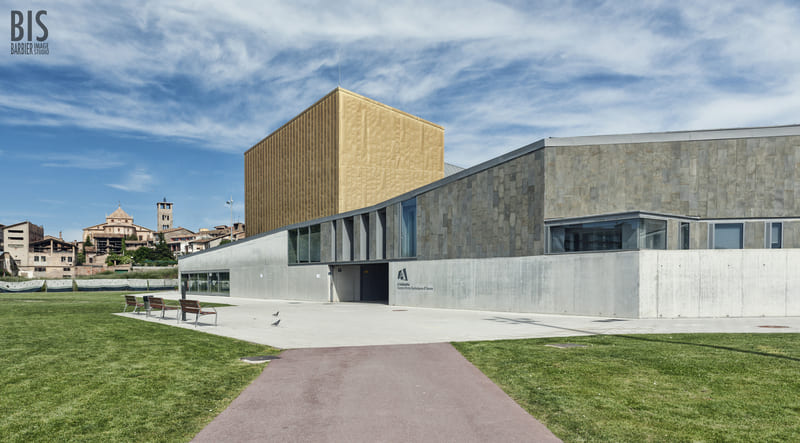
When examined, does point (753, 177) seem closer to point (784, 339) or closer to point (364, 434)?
point (784, 339)

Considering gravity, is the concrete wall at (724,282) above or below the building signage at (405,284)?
above

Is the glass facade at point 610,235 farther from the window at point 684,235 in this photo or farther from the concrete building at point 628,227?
the window at point 684,235

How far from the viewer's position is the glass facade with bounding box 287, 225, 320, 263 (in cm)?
3709

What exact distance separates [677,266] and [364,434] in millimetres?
16354

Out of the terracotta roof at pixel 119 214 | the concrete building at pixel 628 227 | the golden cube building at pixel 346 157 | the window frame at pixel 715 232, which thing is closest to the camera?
the concrete building at pixel 628 227

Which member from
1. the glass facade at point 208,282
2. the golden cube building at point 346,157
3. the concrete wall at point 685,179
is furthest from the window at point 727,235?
the glass facade at point 208,282

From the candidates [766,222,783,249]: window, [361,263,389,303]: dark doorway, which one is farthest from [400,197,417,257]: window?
[766,222,783,249]: window

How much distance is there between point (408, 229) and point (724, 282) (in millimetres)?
15920

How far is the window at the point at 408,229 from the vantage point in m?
28.9

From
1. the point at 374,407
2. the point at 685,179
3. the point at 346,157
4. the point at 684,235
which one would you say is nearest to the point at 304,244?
the point at 346,157

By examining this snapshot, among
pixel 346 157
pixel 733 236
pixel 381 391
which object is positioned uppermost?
pixel 346 157

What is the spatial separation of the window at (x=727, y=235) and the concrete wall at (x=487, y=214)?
6.83 metres

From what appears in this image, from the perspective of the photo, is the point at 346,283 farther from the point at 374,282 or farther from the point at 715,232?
the point at 715,232

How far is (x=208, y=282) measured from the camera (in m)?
51.6
